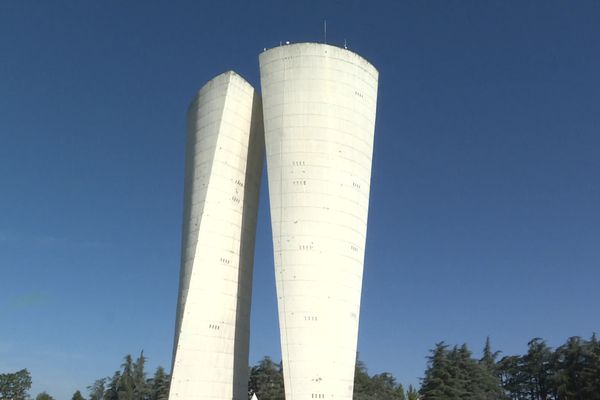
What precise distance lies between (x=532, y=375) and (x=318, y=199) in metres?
55.4

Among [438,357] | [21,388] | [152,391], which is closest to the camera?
[438,357]

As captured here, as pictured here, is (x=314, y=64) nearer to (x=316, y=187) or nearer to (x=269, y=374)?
(x=316, y=187)

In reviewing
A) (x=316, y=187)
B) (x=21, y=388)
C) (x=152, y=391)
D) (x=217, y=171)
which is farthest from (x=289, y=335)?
(x=21, y=388)

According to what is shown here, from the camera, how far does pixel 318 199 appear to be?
3659cm

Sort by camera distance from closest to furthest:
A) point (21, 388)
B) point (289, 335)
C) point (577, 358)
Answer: point (289, 335) < point (577, 358) < point (21, 388)

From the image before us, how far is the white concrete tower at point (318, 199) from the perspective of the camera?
34.2 m

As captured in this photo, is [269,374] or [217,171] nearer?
[217,171]

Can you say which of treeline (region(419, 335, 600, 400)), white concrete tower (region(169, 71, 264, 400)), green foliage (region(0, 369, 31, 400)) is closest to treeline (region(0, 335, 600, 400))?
treeline (region(419, 335, 600, 400))

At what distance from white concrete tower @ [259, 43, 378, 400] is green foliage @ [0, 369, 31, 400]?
102790 mm

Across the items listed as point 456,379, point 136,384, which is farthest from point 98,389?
point 456,379

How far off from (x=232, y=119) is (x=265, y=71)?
12.6 ft

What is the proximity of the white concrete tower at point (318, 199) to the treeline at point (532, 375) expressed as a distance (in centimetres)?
3571

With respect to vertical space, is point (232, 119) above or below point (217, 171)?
above

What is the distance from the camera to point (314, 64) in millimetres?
39062
